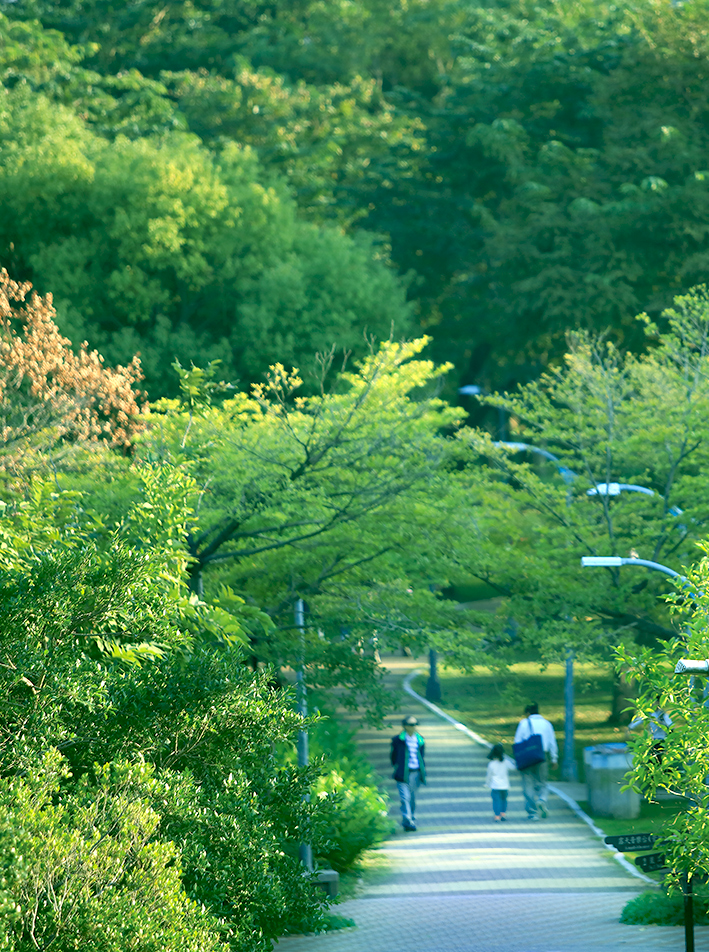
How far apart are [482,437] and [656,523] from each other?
3885 mm

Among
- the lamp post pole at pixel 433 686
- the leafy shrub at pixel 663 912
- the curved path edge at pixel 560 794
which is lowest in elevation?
the leafy shrub at pixel 663 912

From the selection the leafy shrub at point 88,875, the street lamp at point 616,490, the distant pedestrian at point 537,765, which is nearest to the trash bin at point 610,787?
the distant pedestrian at point 537,765

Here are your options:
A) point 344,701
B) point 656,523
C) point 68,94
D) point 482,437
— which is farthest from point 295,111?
point 344,701

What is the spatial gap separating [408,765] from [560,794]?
172 inches

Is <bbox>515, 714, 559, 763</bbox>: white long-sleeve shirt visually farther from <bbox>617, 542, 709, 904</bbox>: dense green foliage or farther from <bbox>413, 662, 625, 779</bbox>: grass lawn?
<bbox>617, 542, 709, 904</bbox>: dense green foliage

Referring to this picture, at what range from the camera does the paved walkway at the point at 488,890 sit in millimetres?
11555

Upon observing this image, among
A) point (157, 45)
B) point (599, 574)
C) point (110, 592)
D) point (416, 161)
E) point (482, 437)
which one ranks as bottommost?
point (110, 592)

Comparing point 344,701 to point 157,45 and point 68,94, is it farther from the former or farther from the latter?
point 157,45

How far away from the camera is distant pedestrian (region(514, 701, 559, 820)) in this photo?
18.1 m

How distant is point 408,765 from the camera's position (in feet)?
57.0

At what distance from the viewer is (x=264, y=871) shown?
8062 millimetres

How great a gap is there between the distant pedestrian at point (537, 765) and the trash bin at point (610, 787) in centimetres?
75

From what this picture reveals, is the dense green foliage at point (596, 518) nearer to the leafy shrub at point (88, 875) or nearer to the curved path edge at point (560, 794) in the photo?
the curved path edge at point (560, 794)

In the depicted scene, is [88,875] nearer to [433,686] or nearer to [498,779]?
[498,779]
